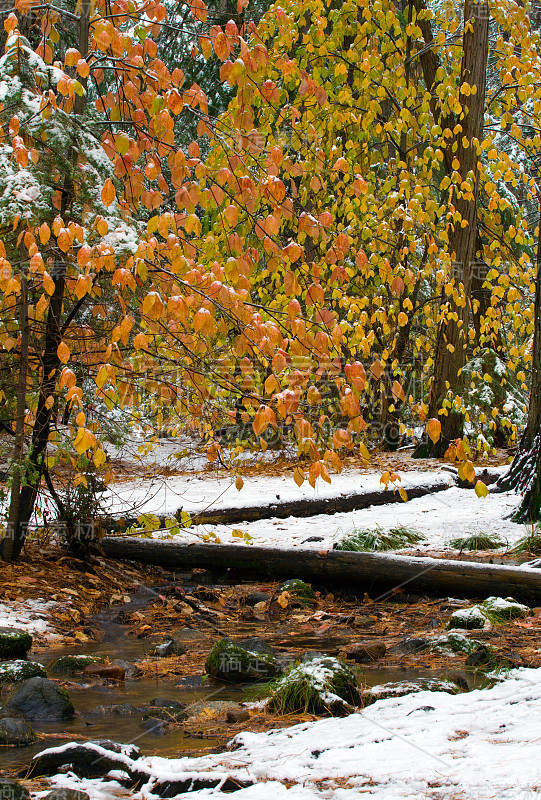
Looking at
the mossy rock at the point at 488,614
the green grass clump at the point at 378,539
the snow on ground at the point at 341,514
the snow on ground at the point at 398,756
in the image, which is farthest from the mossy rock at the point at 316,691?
the green grass clump at the point at 378,539

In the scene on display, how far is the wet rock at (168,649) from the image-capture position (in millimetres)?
3924

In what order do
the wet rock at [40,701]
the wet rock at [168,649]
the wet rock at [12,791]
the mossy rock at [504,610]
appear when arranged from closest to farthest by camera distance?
the wet rock at [12,791] → the wet rock at [40,701] → the wet rock at [168,649] → the mossy rock at [504,610]

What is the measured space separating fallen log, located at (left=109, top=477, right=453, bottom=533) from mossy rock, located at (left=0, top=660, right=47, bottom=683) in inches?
122

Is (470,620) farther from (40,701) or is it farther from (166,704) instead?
(40,701)

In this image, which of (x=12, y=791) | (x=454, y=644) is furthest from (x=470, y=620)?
(x=12, y=791)

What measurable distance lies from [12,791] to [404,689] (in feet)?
5.28

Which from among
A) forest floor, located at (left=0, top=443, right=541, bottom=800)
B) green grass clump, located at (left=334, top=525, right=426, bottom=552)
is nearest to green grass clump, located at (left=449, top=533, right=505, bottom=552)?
forest floor, located at (left=0, top=443, right=541, bottom=800)

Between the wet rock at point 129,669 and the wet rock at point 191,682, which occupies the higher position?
the wet rock at point 129,669

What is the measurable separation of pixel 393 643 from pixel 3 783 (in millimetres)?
2370

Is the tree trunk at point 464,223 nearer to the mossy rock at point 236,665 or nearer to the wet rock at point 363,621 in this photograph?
the wet rock at point 363,621

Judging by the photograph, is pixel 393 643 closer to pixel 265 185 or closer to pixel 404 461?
pixel 265 185

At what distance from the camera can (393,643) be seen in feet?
13.0

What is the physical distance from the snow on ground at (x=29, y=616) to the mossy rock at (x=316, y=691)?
5.55ft

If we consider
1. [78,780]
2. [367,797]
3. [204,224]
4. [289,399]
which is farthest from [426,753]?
[204,224]
